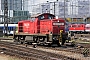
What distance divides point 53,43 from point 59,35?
3.51 feet

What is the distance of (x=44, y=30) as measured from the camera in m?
20.9

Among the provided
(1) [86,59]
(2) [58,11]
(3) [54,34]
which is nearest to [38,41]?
(3) [54,34]

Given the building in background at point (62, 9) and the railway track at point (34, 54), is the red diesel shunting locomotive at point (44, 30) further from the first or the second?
the building in background at point (62, 9)

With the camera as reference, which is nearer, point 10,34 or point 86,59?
point 86,59

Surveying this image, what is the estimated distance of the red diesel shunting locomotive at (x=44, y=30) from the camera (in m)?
19.8

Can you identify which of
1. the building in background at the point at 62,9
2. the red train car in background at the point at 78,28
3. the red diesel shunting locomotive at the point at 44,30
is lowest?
the red train car in background at the point at 78,28

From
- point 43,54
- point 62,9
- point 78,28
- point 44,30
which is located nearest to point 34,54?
point 43,54

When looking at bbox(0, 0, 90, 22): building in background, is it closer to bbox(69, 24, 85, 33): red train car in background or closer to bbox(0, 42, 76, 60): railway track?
bbox(69, 24, 85, 33): red train car in background

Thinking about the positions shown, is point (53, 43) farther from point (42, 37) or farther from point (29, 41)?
point (29, 41)

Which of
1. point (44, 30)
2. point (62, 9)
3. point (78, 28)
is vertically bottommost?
point (78, 28)

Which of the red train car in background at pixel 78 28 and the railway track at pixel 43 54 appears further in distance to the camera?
the red train car in background at pixel 78 28

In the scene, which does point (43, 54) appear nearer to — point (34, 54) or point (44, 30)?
point (34, 54)

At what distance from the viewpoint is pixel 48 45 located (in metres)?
21.0

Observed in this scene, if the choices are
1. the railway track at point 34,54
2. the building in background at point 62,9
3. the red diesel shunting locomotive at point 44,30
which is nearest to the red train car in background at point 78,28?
the building in background at point 62,9
